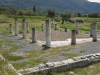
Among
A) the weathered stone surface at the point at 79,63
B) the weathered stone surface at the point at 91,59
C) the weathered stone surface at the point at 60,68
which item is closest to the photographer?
the weathered stone surface at the point at 60,68

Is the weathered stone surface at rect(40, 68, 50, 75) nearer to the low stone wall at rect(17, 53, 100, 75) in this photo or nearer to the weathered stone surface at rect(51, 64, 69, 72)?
the low stone wall at rect(17, 53, 100, 75)

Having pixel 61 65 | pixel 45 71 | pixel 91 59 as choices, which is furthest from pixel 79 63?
pixel 45 71

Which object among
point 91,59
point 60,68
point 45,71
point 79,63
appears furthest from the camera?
point 91,59

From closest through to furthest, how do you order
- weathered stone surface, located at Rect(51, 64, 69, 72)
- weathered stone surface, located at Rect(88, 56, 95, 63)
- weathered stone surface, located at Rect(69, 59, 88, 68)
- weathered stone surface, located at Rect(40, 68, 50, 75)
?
weathered stone surface, located at Rect(40, 68, 50, 75), weathered stone surface, located at Rect(51, 64, 69, 72), weathered stone surface, located at Rect(69, 59, 88, 68), weathered stone surface, located at Rect(88, 56, 95, 63)

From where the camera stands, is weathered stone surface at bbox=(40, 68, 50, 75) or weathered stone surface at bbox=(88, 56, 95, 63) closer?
weathered stone surface at bbox=(40, 68, 50, 75)

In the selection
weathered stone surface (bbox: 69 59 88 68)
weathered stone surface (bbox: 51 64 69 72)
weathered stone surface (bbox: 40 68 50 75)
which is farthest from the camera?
weathered stone surface (bbox: 69 59 88 68)

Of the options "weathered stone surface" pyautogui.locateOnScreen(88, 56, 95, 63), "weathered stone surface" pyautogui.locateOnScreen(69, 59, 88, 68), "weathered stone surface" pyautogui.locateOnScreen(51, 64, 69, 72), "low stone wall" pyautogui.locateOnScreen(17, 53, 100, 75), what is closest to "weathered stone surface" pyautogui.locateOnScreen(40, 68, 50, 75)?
"low stone wall" pyautogui.locateOnScreen(17, 53, 100, 75)

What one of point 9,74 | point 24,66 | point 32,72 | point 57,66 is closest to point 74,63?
point 57,66

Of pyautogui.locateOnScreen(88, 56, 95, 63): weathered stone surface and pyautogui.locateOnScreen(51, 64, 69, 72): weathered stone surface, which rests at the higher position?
pyautogui.locateOnScreen(88, 56, 95, 63): weathered stone surface

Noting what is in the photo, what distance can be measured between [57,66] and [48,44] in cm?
699

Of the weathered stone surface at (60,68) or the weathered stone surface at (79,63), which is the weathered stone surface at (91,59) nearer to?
the weathered stone surface at (79,63)

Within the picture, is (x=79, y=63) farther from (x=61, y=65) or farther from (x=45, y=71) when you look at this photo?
(x=45, y=71)

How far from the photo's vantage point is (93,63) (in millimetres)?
8812

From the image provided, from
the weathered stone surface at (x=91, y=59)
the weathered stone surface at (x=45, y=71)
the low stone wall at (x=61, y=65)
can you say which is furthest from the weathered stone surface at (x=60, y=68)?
the weathered stone surface at (x=91, y=59)
